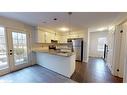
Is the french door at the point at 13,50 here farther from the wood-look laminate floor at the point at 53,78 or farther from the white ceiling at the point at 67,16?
the white ceiling at the point at 67,16

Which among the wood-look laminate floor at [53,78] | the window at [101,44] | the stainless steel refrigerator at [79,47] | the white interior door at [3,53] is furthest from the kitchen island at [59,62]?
the window at [101,44]

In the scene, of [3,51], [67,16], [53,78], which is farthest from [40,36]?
[53,78]

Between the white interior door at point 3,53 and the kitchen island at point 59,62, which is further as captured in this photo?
the white interior door at point 3,53

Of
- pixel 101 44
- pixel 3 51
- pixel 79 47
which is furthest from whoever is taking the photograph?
pixel 101 44

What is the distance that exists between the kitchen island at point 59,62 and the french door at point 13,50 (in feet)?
2.25

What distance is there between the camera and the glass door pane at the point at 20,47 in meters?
3.65

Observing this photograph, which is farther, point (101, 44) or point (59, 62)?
point (101, 44)

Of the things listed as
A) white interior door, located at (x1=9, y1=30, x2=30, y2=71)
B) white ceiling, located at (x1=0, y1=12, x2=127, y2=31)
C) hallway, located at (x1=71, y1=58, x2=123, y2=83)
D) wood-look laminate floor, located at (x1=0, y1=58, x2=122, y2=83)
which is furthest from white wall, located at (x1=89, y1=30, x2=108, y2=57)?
white interior door, located at (x1=9, y1=30, x2=30, y2=71)

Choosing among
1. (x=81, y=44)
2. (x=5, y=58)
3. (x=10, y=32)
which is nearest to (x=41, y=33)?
(x=10, y=32)

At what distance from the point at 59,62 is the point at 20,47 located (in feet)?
6.67

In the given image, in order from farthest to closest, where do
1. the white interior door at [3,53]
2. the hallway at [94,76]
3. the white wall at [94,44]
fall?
the white wall at [94,44], the white interior door at [3,53], the hallway at [94,76]

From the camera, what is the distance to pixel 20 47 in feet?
12.8

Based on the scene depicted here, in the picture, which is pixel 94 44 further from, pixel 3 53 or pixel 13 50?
pixel 3 53

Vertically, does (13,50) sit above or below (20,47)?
below
